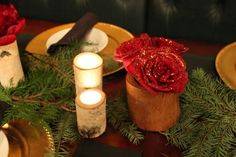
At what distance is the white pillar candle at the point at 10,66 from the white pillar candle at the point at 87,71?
0.13m

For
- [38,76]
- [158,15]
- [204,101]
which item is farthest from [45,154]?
[158,15]

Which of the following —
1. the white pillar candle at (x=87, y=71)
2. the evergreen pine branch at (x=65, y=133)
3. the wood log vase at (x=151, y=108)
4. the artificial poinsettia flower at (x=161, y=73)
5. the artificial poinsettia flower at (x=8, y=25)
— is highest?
the artificial poinsettia flower at (x=8, y=25)

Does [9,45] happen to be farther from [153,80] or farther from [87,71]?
[153,80]

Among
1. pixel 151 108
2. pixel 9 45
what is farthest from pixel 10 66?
pixel 151 108

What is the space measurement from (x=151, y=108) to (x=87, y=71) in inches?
5.4

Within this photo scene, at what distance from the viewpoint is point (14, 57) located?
2.38ft

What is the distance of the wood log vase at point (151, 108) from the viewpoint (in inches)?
25.7

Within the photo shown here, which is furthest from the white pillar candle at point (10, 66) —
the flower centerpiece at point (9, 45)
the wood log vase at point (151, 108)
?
the wood log vase at point (151, 108)

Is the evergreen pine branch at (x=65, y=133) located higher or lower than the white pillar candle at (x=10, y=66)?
lower

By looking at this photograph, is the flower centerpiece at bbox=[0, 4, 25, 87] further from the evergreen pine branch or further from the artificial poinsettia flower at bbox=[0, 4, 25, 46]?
the evergreen pine branch

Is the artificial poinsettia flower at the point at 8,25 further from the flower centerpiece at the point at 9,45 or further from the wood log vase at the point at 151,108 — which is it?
the wood log vase at the point at 151,108

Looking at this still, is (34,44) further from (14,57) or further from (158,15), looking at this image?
(158,15)

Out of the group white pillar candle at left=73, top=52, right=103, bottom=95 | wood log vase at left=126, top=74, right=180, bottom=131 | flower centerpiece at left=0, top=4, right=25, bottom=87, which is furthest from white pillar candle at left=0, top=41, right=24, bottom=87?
wood log vase at left=126, top=74, right=180, bottom=131

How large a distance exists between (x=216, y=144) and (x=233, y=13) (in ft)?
2.44
